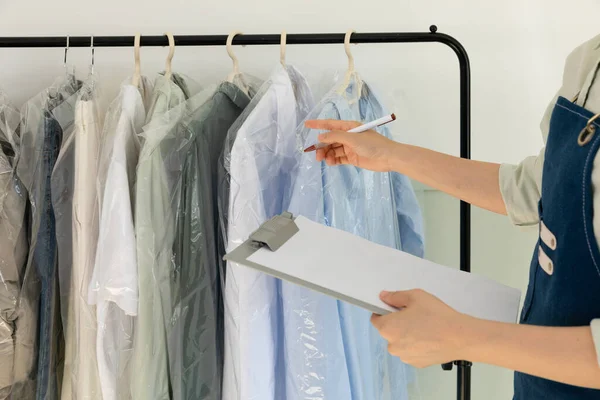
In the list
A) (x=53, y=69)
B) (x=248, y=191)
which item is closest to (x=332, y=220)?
(x=248, y=191)

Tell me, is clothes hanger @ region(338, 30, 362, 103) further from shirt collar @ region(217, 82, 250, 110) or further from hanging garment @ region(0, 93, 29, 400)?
hanging garment @ region(0, 93, 29, 400)

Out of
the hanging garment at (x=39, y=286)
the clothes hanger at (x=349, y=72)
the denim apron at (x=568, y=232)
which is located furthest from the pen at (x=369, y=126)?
the hanging garment at (x=39, y=286)

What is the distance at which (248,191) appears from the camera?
1.10 metres

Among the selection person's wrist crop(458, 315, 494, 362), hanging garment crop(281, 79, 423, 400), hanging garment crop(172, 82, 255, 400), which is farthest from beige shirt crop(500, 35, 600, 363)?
hanging garment crop(172, 82, 255, 400)

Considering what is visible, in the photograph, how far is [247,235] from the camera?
3.59ft

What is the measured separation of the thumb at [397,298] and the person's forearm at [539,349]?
0.09 m

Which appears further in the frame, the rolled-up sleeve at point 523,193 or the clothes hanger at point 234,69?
the clothes hanger at point 234,69

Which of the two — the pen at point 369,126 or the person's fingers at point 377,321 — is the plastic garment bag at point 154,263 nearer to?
the pen at point 369,126

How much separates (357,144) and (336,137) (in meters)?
0.04

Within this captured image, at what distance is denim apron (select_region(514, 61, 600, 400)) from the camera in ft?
2.17

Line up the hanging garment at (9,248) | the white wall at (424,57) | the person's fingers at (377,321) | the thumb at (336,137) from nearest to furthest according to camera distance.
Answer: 1. the person's fingers at (377,321)
2. the thumb at (336,137)
3. the hanging garment at (9,248)
4. the white wall at (424,57)

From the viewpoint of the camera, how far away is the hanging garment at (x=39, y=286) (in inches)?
46.5

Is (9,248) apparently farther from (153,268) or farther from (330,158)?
(330,158)

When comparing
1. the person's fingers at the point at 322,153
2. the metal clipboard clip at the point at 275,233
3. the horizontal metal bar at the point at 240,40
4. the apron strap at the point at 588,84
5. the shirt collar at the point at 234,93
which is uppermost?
the horizontal metal bar at the point at 240,40
